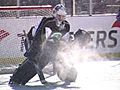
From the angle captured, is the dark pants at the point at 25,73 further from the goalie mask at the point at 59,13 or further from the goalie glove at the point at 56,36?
the goalie mask at the point at 59,13

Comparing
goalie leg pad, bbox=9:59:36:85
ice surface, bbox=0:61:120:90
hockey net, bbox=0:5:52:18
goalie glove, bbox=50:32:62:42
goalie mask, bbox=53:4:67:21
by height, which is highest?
goalie mask, bbox=53:4:67:21

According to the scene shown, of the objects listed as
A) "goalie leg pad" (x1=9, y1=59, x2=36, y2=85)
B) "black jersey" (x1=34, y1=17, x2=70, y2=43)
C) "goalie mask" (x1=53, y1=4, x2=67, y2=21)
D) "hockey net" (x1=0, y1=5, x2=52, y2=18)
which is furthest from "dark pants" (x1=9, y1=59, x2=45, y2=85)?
"hockey net" (x1=0, y1=5, x2=52, y2=18)

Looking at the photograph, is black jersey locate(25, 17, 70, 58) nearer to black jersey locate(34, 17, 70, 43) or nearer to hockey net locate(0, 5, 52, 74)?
black jersey locate(34, 17, 70, 43)

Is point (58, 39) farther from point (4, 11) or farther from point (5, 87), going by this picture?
point (4, 11)

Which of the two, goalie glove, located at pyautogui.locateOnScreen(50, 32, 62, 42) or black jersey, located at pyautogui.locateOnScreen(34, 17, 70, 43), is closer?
black jersey, located at pyautogui.locateOnScreen(34, 17, 70, 43)

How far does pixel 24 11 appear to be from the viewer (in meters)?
13.7

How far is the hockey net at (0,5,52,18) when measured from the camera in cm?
1347

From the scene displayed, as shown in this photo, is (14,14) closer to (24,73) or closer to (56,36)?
(24,73)

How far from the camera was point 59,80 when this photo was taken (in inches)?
426

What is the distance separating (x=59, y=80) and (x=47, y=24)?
140 centimetres

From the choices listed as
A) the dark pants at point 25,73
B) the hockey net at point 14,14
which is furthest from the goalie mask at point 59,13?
the hockey net at point 14,14

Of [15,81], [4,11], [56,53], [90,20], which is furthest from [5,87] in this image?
[90,20]

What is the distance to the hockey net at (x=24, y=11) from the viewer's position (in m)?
13.5

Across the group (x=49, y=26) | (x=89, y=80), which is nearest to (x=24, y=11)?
(x=89, y=80)
